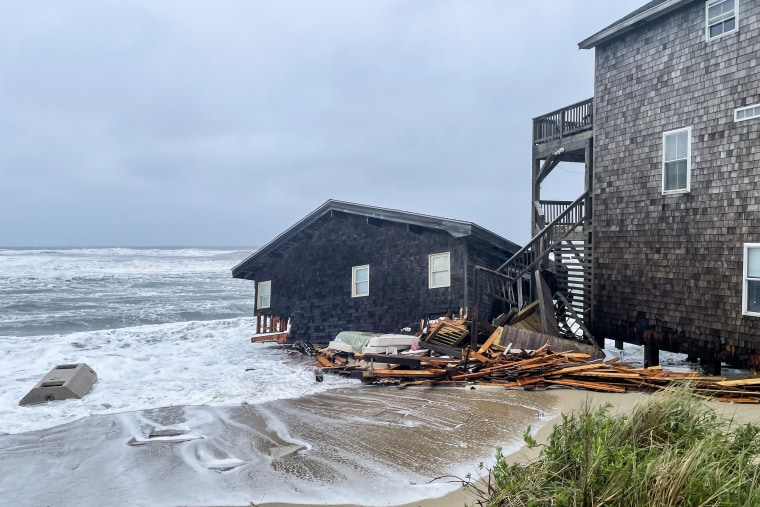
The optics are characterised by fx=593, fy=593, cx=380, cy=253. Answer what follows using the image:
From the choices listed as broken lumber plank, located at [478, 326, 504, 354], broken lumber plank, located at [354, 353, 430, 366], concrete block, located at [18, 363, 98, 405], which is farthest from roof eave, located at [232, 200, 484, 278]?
concrete block, located at [18, 363, 98, 405]

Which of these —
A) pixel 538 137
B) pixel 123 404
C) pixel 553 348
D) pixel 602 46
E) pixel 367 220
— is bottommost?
pixel 123 404

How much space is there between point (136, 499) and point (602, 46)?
14.8 meters

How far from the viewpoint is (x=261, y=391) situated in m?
14.0

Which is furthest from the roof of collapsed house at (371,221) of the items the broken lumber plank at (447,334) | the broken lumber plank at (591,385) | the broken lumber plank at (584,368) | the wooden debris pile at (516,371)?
the broken lumber plank at (591,385)

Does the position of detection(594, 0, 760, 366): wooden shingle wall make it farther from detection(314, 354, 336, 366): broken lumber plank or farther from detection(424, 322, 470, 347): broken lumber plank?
detection(314, 354, 336, 366): broken lumber plank

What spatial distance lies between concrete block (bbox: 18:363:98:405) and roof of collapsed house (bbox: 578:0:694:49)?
15.2 m

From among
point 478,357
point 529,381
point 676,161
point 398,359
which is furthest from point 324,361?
point 676,161

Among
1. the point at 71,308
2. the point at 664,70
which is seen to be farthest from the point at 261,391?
the point at 71,308

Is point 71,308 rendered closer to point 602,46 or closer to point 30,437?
point 30,437

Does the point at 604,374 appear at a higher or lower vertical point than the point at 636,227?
lower

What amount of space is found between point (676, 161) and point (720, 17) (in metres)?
3.11

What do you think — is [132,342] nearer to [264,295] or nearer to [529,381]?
[264,295]

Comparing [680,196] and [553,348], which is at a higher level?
[680,196]

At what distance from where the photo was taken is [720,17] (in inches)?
499
